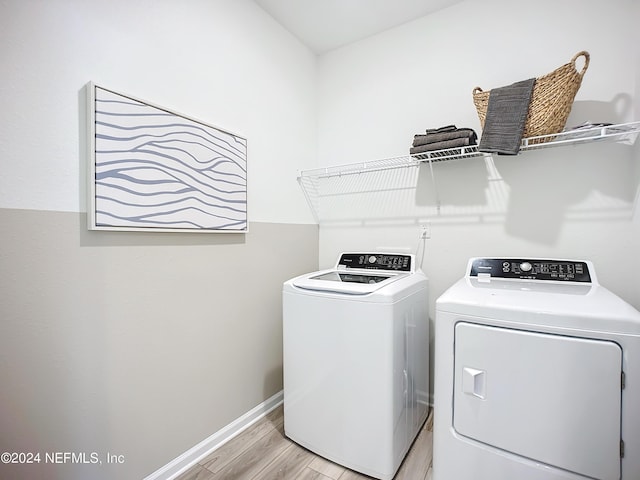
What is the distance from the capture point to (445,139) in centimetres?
169

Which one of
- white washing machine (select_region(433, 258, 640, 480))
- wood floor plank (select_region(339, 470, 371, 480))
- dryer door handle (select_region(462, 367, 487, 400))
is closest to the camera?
white washing machine (select_region(433, 258, 640, 480))

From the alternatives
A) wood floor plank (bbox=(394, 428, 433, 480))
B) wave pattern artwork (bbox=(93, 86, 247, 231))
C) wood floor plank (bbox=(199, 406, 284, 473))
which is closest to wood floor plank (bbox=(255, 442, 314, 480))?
wood floor plank (bbox=(199, 406, 284, 473))

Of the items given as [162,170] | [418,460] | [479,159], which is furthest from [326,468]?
[479,159]

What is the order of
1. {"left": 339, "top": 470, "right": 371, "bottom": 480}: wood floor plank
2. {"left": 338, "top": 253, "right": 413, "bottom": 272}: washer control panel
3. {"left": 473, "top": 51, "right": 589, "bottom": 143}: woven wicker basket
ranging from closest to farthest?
1. {"left": 473, "top": 51, "right": 589, "bottom": 143}: woven wicker basket
2. {"left": 339, "top": 470, "right": 371, "bottom": 480}: wood floor plank
3. {"left": 338, "top": 253, "right": 413, "bottom": 272}: washer control panel

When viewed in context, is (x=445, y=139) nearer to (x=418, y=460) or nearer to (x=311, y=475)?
(x=418, y=460)

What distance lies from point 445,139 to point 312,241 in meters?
1.22

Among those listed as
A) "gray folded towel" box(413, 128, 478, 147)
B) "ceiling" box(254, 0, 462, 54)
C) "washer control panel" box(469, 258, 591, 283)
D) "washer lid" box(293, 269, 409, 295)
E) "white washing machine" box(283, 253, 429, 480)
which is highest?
"ceiling" box(254, 0, 462, 54)

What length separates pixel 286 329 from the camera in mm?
1682

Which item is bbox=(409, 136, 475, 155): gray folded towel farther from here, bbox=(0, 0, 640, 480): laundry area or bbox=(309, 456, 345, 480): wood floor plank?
bbox=(309, 456, 345, 480): wood floor plank

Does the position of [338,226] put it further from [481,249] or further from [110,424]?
[110,424]

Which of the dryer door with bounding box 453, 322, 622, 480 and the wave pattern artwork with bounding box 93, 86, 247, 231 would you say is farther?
the wave pattern artwork with bounding box 93, 86, 247, 231

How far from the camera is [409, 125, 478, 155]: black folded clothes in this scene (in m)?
1.63

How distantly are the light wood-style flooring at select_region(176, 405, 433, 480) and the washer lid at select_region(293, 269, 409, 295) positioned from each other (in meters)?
0.90

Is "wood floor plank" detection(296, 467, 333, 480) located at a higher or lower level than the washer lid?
lower
